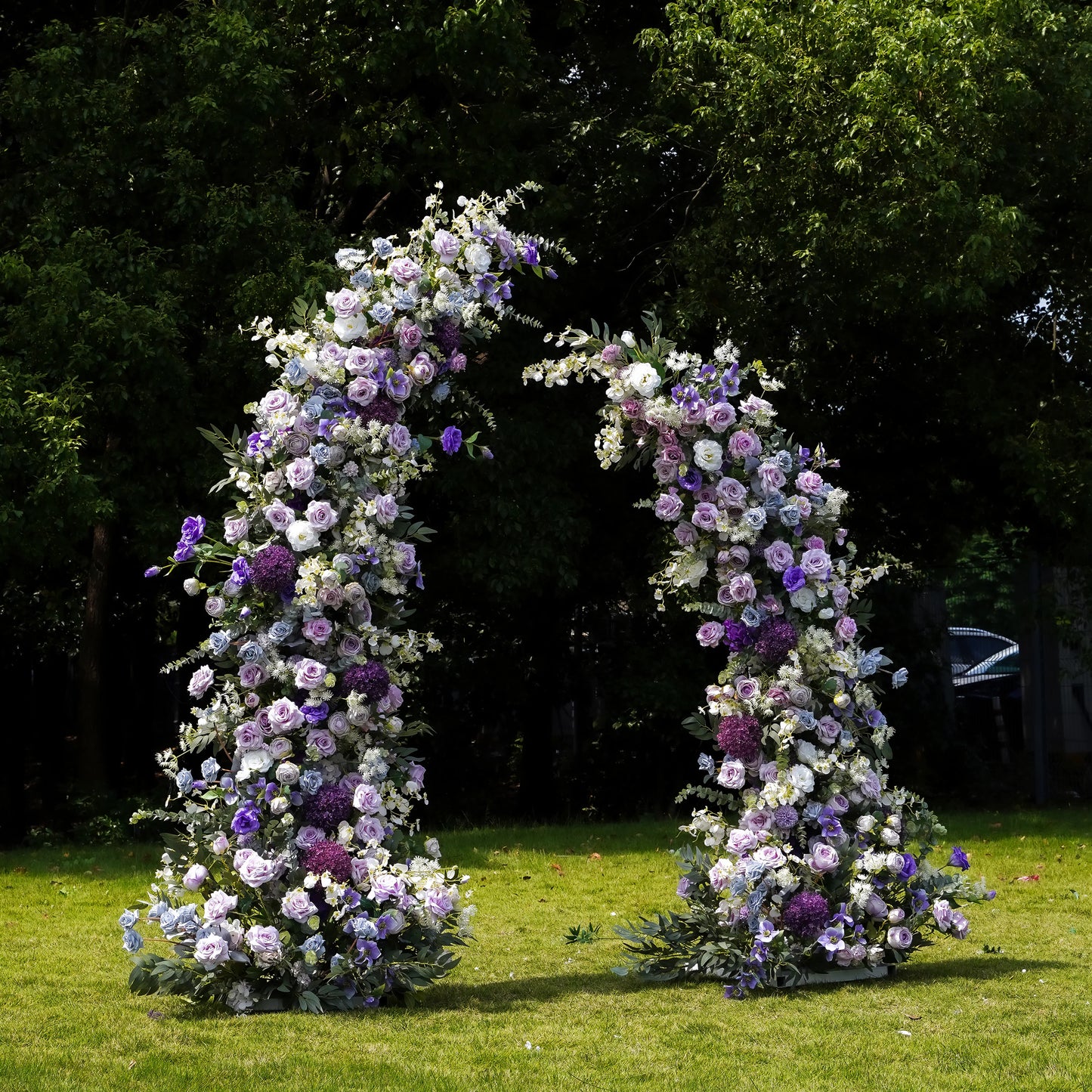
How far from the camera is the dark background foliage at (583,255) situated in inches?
448

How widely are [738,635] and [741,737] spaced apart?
45 centimetres

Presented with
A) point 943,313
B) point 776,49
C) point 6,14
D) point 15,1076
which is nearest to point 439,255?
point 15,1076

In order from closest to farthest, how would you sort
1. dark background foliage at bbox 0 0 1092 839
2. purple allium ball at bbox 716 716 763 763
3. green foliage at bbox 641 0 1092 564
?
1. purple allium ball at bbox 716 716 763 763
2. green foliage at bbox 641 0 1092 564
3. dark background foliage at bbox 0 0 1092 839

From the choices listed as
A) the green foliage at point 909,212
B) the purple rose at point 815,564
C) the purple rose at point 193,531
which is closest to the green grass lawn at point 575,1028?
the purple rose at point 815,564

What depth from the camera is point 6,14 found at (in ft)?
49.2

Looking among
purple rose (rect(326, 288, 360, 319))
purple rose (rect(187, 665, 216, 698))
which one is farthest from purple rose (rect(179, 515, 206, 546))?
purple rose (rect(326, 288, 360, 319))

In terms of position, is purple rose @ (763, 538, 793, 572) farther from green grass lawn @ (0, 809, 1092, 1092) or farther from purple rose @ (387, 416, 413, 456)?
green grass lawn @ (0, 809, 1092, 1092)

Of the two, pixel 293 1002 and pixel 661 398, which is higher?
pixel 661 398

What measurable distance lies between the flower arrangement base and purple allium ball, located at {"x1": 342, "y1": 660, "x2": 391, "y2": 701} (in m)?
2.07

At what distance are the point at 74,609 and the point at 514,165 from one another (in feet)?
23.9

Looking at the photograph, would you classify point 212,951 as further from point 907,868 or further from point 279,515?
point 907,868

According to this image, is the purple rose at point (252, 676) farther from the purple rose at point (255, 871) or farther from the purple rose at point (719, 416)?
the purple rose at point (719, 416)

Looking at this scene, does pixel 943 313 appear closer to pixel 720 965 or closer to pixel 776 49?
pixel 776 49

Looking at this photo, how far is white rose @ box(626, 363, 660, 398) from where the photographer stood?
20.4 ft
